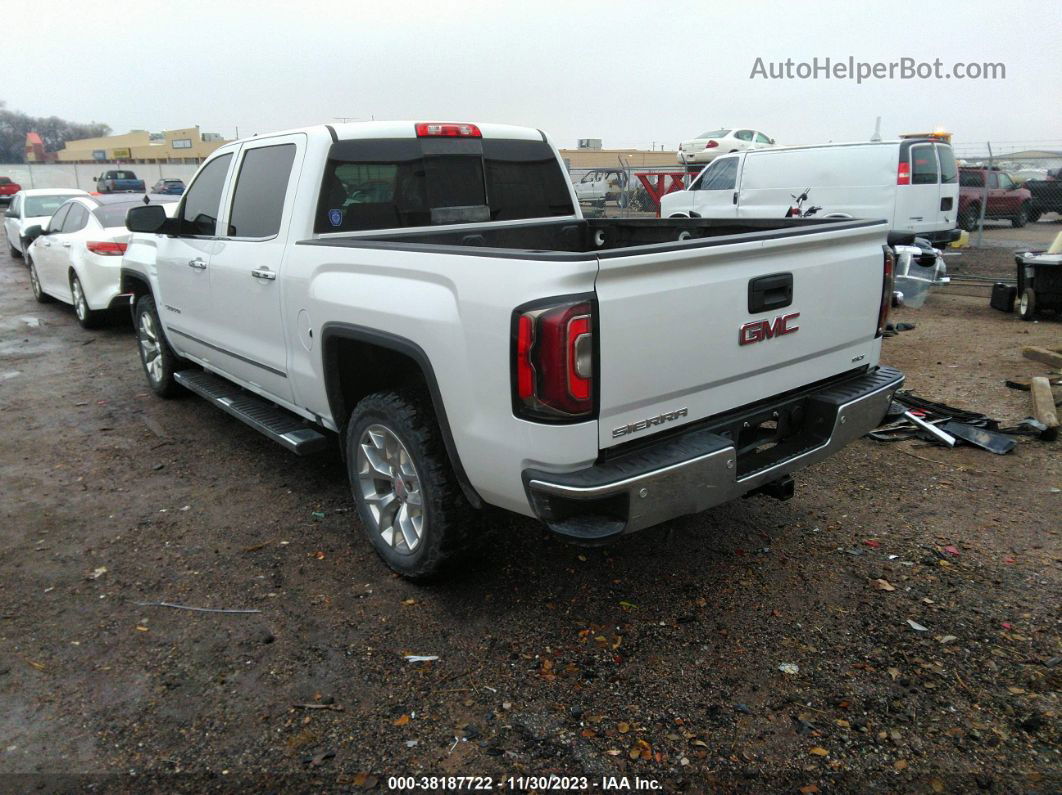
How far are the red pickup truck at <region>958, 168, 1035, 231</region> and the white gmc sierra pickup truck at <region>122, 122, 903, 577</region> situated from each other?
1914 centimetres

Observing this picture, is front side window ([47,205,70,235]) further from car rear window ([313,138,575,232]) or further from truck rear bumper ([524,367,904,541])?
truck rear bumper ([524,367,904,541])

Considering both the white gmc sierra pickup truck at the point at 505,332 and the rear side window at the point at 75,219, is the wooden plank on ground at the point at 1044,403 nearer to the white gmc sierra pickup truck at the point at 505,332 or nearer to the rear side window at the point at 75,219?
the white gmc sierra pickup truck at the point at 505,332

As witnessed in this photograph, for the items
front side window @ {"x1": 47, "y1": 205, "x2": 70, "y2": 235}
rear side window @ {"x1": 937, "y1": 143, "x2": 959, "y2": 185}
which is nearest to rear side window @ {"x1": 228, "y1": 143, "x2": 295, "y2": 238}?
front side window @ {"x1": 47, "y1": 205, "x2": 70, "y2": 235}

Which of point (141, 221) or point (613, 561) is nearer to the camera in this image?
point (613, 561)

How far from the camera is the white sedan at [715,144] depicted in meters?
23.5

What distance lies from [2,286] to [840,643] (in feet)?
49.6

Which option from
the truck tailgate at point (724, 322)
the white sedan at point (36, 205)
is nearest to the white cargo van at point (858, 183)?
the truck tailgate at point (724, 322)

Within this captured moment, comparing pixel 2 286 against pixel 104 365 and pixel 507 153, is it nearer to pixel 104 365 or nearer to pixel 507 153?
pixel 104 365

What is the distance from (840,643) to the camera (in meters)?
3.05

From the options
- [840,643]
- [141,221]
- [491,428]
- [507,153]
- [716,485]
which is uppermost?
[507,153]

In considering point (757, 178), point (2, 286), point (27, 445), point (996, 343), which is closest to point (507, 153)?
point (27, 445)

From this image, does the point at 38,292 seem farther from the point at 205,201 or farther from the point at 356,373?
the point at 356,373

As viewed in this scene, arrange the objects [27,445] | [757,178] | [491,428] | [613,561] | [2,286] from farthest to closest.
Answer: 1. [757,178]
2. [2,286]
3. [27,445]
4. [613,561]
5. [491,428]

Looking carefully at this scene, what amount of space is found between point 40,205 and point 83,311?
6728mm
